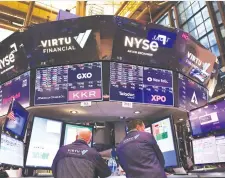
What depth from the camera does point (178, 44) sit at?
3758mm

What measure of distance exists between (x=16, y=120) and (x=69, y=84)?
0.86 meters

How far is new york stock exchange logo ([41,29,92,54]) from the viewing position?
11.4 feet

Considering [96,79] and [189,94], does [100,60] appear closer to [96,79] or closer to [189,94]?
[96,79]

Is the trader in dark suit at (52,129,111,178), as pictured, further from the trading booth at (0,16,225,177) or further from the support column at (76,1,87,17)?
the support column at (76,1,87,17)

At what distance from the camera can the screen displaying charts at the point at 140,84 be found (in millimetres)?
3406

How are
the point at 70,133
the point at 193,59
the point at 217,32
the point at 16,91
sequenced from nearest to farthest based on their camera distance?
the point at 70,133 < the point at 16,91 < the point at 193,59 < the point at 217,32

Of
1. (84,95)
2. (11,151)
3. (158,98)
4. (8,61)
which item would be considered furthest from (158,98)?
(8,61)

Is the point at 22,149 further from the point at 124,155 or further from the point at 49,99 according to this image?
the point at 124,155

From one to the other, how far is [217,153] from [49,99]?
2105 millimetres

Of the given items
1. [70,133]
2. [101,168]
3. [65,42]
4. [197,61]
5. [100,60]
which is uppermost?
[65,42]

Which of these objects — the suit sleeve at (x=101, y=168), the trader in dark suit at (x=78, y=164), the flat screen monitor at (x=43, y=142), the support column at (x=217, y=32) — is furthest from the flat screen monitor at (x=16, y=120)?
the support column at (x=217, y=32)

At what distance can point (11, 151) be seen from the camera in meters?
2.70

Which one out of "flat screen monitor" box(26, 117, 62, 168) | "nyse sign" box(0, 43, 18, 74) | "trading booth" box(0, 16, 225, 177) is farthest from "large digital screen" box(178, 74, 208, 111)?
"nyse sign" box(0, 43, 18, 74)

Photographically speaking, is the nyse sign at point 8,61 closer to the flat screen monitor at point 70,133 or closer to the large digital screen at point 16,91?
the large digital screen at point 16,91
